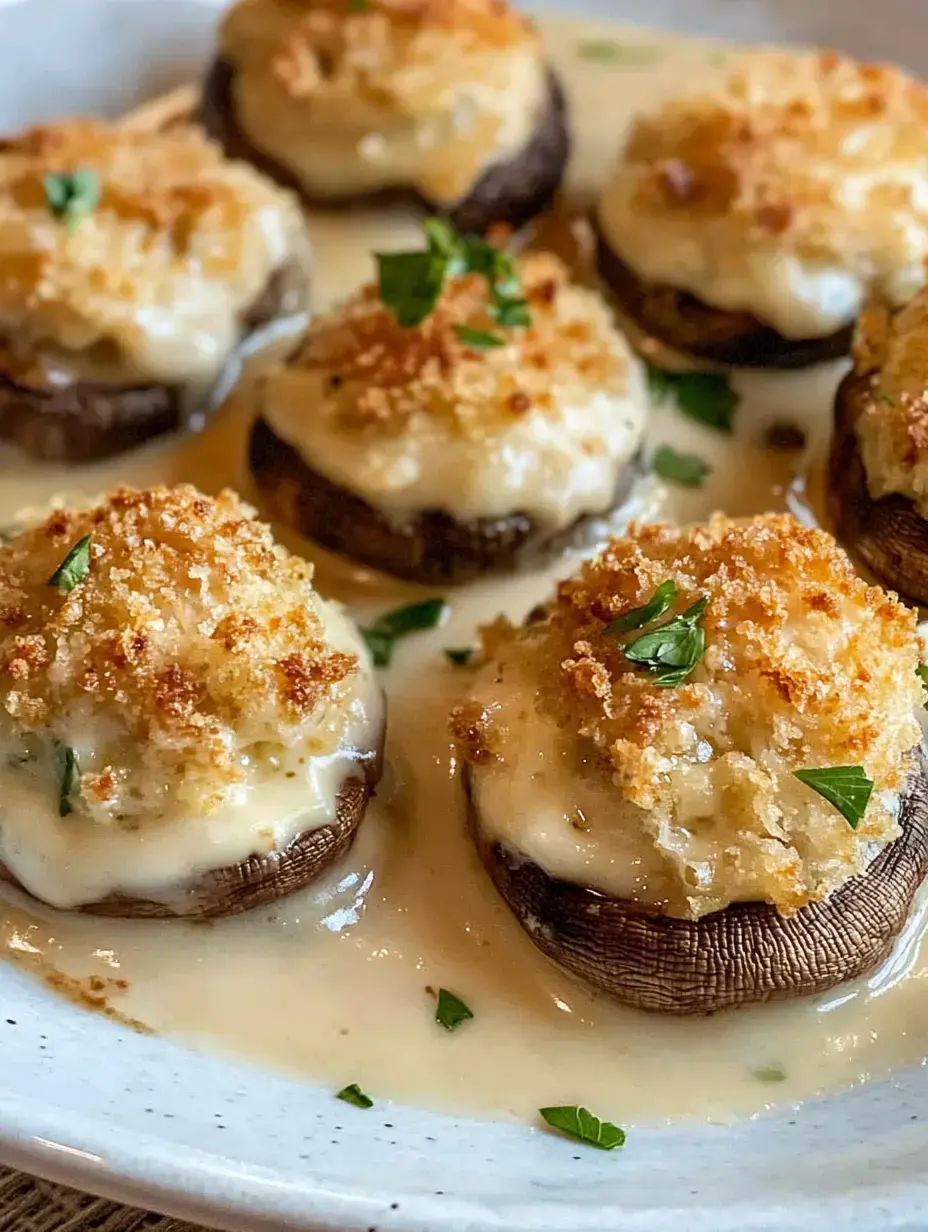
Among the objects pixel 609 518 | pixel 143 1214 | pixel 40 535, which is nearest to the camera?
pixel 143 1214

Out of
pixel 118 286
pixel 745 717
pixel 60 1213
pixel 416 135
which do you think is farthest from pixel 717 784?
pixel 416 135

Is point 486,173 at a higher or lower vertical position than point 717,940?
higher

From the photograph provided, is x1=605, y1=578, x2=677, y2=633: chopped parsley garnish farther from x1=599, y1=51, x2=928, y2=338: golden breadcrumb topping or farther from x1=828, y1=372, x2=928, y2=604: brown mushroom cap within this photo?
x1=599, y1=51, x2=928, y2=338: golden breadcrumb topping

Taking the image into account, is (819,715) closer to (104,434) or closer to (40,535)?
(40,535)

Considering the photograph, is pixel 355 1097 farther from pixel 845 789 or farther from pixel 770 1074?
pixel 845 789

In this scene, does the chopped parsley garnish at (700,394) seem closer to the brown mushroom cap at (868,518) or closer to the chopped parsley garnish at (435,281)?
the brown mushroom cap at (868,518)

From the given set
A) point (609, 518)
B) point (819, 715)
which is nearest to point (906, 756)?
point (819, 715)
